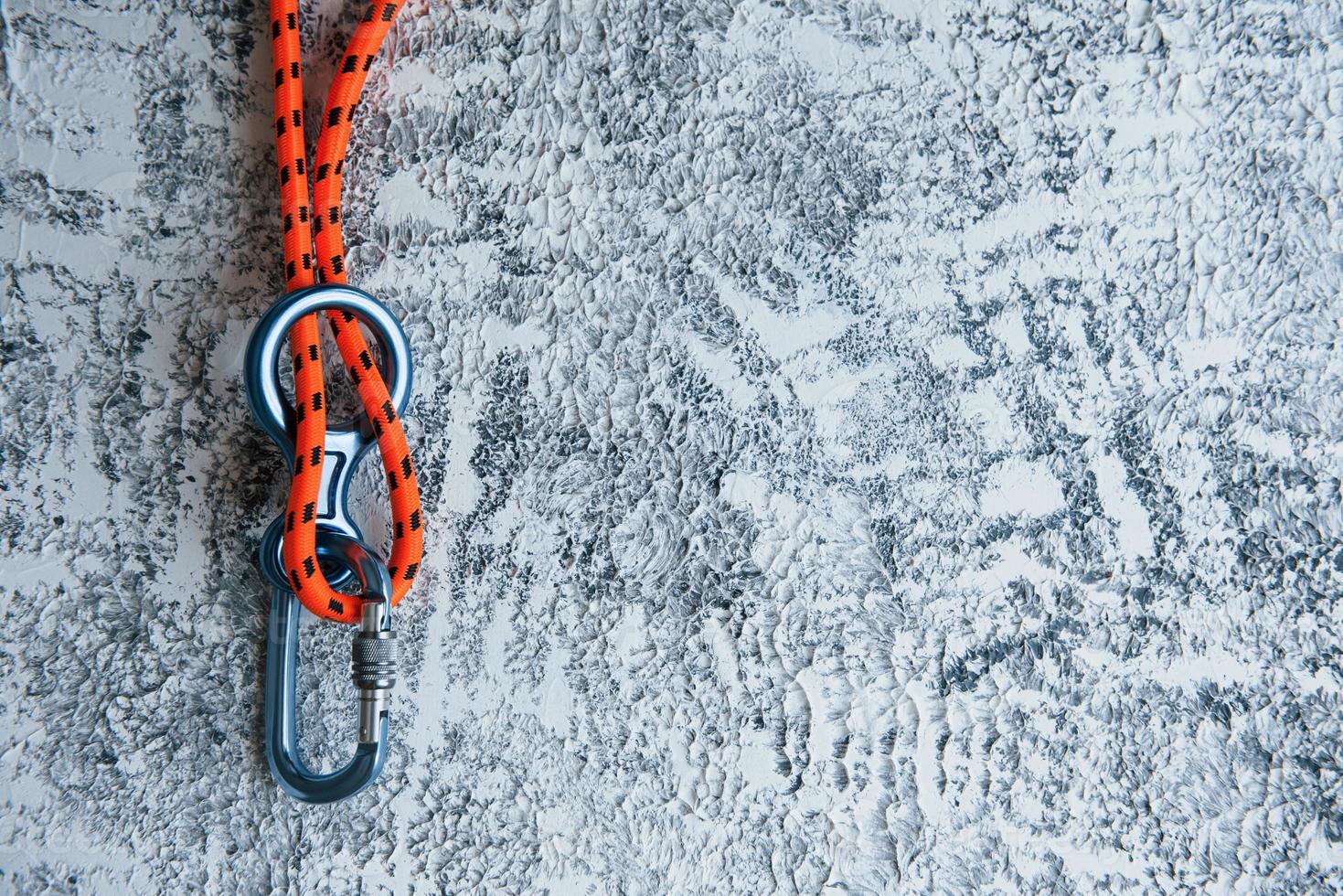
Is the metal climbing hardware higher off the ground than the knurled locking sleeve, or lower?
higher

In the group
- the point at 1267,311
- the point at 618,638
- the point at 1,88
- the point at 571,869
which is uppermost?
the point at 1,88

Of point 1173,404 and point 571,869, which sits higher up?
point 1173,404

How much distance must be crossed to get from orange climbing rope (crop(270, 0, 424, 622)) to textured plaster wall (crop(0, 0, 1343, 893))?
3 centimetres

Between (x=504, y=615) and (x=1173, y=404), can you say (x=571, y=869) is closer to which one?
(x=504, y=615)

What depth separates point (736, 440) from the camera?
57 centimetres

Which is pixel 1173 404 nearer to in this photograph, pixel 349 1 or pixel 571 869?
pixel 571 869

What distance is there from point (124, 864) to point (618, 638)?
35 centimetres

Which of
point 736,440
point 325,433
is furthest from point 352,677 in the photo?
point 736,440

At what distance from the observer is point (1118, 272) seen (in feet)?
1.86

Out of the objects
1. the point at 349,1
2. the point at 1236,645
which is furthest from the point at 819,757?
the point at 349,1

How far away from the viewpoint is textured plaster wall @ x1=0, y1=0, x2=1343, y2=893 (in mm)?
557

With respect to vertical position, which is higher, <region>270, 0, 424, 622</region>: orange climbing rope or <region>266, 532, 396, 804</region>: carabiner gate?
<region>270, 0, 424, 622</region>: orange climbing rope

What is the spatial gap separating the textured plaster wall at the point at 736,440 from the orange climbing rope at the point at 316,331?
0.10 feet

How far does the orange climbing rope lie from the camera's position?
496 millimetres
